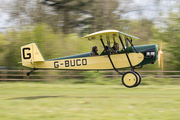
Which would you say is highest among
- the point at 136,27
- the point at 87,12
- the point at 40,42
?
the point at 87,12

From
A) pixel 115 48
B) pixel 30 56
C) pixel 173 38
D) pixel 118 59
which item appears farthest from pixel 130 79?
pixel 173 38

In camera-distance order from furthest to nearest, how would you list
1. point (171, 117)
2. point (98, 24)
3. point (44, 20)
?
point (98, 24)
point (44, 20)
point (171, 117)

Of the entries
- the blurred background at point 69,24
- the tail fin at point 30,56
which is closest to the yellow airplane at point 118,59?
the tail fin at point 30,56

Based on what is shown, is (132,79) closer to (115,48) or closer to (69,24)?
(115,48)

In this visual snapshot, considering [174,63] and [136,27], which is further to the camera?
[136,27]

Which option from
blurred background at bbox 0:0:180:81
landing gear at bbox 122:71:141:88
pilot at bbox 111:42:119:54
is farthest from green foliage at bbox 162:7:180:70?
pilot at bbox 111:42:119:54

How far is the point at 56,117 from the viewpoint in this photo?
21.2 feet

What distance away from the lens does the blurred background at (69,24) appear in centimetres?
1975

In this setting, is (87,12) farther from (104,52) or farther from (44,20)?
(104,52)

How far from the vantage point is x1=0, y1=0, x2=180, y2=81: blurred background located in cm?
1975

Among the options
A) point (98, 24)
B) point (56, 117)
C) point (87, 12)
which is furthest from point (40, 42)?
point (56, 117)

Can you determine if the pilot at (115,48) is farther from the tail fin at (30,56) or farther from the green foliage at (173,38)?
the green foliage at (173,38)

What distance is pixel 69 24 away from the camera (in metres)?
27.6

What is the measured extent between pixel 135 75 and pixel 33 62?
4.84 meters
